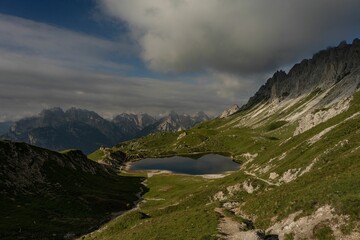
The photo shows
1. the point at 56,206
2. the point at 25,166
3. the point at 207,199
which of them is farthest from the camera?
the point at 25,166

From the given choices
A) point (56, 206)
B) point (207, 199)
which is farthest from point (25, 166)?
point (207, 199)

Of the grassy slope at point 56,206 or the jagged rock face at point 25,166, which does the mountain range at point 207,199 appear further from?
the jagged rock face at point 25,166

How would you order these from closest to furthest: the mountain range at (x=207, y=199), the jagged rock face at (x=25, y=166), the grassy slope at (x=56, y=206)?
the mountain range at (x=207, y=199) < the grassy slope at (x=56, y=206) < the jagged rock face at (x=25, y=166)

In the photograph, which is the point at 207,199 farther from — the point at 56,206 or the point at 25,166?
the point at 25,166

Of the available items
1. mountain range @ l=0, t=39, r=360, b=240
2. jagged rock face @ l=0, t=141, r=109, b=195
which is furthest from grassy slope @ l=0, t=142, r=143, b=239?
jagged rock face @ l=0, t=141, r=109, b=195

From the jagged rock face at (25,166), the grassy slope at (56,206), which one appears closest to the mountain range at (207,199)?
the grassy slope at (56,206)

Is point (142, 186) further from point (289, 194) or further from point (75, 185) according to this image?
point (289, 194)

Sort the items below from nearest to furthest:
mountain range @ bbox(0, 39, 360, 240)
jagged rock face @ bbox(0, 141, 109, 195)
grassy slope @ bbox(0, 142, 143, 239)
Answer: mountain range @ bbox(0, 39, 360, 240) < grassy slope @ bbox(0, 142, 143, 239) < jagged rock face @ bbox(0, 141, 109, 195)

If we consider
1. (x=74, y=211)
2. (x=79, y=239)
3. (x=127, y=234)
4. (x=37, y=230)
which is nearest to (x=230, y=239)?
(x=127, y=234)

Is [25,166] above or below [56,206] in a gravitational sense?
above

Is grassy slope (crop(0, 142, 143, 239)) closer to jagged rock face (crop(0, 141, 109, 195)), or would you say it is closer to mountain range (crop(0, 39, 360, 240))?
mountain range (crop(0, 39, 360, 240))

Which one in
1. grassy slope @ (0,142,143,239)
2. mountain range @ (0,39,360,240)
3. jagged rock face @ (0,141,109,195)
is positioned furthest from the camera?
jagged rock face @ (0,141,109,195)

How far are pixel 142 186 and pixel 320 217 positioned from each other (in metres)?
110

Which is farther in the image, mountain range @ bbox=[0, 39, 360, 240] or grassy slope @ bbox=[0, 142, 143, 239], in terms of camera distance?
grassy slope @ bbox=[0, 142, 143, 239]
